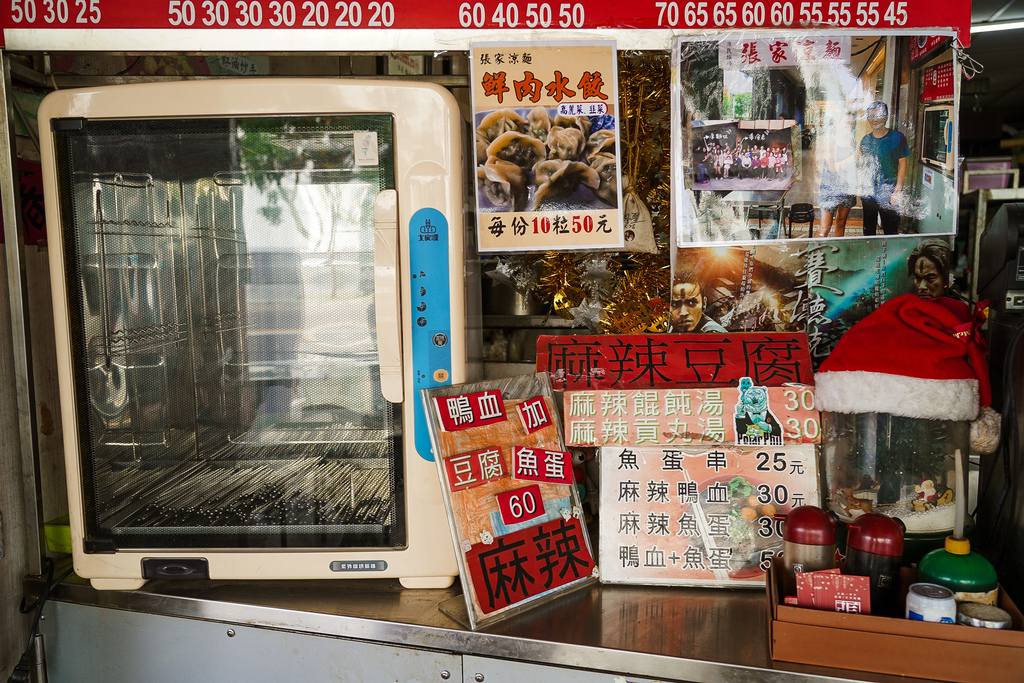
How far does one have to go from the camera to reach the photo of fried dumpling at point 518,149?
60.7 inches

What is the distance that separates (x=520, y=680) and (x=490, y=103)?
127 centimetres

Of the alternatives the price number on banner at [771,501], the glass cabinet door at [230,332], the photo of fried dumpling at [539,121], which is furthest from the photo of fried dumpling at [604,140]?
the price number on banner at [771,501]

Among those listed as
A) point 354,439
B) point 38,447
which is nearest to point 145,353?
point 38,447

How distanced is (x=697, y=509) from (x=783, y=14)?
1135 mm

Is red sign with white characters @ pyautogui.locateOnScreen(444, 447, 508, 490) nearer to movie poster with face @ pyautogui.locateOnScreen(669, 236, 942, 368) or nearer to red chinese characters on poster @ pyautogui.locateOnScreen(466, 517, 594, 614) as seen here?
red chinese characters on poster @ pyautogui.locateOnScreen(466, 517, 594, 614)

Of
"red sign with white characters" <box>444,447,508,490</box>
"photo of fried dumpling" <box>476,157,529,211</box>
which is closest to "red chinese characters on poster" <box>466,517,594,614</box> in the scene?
"red sign with white characters" <box>444,447,508,490</box>

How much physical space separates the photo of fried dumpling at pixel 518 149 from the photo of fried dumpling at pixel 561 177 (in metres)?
0.02

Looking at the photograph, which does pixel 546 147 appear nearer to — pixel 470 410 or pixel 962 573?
pixel 470 410

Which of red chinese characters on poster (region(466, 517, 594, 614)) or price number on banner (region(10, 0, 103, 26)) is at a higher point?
price number on banner (region(10, 0, 103, 26))

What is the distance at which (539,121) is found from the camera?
1538mm

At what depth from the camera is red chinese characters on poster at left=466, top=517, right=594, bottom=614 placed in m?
1.40

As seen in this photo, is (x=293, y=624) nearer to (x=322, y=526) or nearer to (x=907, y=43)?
(x=322, y=526)

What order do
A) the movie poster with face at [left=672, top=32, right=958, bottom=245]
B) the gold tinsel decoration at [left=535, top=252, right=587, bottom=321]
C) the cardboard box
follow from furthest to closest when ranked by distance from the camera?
the gold tinsel decoration at [left=535, top=252, right=587, bottom=321], the movie poster with face at [left=672, top=32, right=958, bottom=245], the cardboard box

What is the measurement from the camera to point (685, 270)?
1.76 metres
